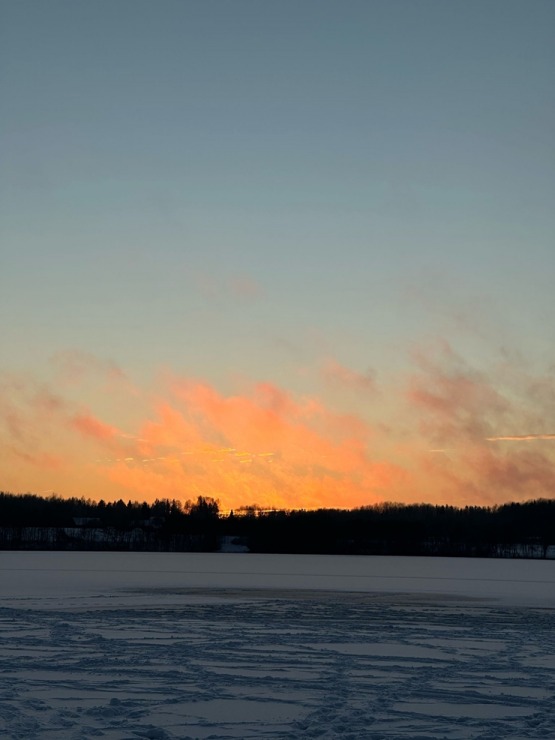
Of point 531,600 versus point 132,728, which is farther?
point 531,600

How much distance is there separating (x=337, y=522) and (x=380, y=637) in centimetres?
14293

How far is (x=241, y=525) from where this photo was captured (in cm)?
17512

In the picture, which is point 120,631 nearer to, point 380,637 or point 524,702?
point 380,637

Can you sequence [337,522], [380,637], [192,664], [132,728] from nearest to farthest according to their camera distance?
[132,728] < [192,664] < [380,637] < [337,522]

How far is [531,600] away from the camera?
37.5 m

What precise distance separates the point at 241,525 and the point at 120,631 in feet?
510

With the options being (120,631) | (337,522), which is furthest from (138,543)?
(120,631)

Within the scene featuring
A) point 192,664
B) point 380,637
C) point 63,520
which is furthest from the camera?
point 63,520

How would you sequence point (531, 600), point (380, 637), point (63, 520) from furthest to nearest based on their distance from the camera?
point (63, 520), point (531, 600), point (380, 637)

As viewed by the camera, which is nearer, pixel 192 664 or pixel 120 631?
pixel 192 664

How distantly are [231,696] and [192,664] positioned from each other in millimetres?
2979

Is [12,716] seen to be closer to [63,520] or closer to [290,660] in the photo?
[290,660]

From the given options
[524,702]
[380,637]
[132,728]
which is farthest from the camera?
[380,637]

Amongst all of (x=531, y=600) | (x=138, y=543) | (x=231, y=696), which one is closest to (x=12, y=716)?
(x=231, y=696)
